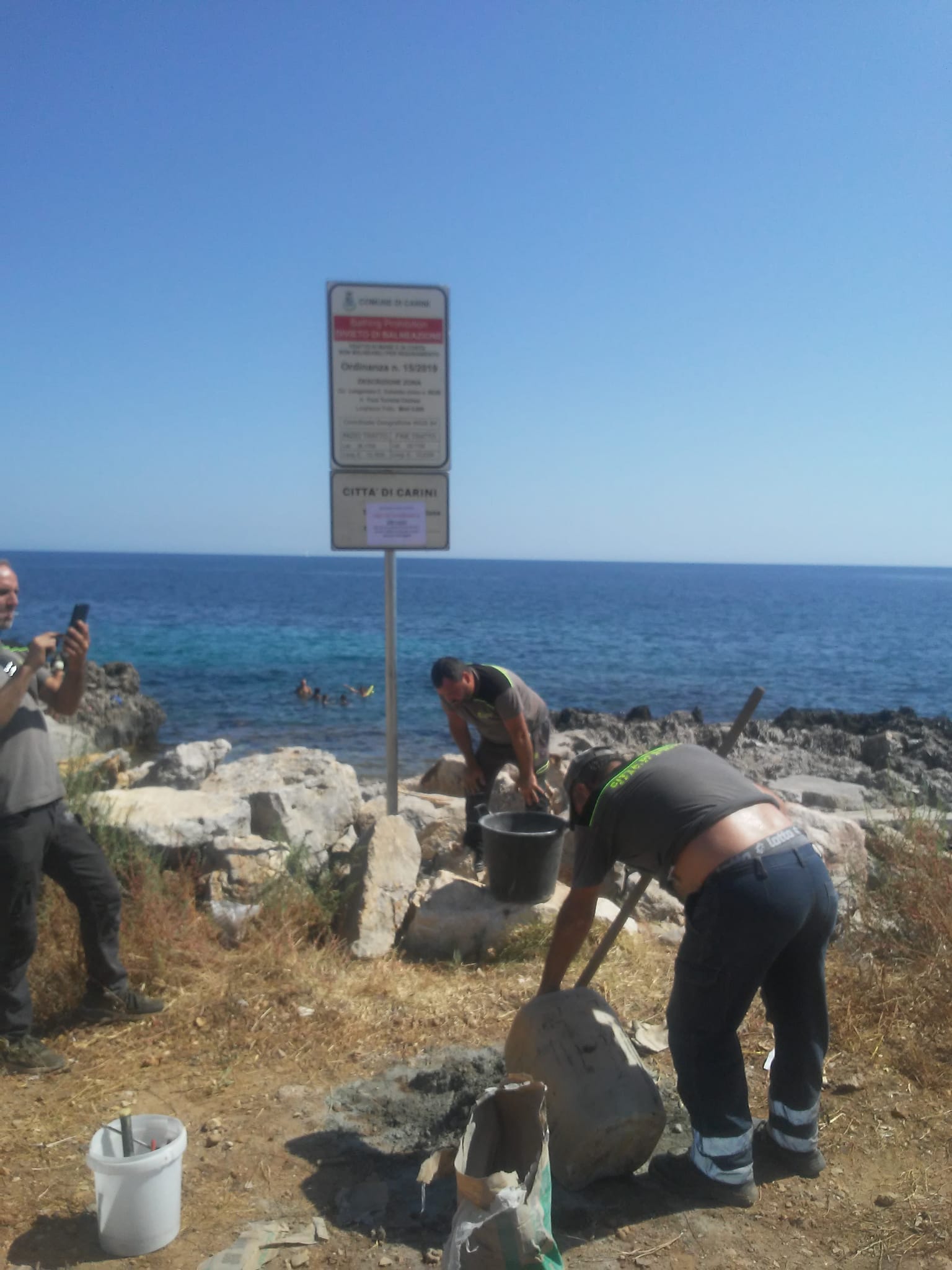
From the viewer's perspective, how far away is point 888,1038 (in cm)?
444

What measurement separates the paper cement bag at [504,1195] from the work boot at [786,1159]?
0.93 metres

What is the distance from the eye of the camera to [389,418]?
6395mm

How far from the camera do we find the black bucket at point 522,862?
5.39m

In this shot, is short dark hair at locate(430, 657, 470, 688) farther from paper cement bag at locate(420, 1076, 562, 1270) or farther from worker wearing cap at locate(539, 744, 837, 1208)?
paper cement bag at locate(420, 1076, 562, 1270)

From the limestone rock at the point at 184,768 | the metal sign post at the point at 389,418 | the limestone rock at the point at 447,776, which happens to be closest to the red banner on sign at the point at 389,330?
the metal sign post at the point at 389,418

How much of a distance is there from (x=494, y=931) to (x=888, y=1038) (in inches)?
82.6

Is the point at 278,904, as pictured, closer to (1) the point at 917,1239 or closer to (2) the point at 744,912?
(2) the point at 744,912

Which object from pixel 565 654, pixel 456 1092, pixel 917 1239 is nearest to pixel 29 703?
pixel 456 1092

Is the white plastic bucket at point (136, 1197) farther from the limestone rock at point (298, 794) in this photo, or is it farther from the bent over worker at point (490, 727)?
the bent over worker at point (490, 727)

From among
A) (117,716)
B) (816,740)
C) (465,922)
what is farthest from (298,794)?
(117,716)

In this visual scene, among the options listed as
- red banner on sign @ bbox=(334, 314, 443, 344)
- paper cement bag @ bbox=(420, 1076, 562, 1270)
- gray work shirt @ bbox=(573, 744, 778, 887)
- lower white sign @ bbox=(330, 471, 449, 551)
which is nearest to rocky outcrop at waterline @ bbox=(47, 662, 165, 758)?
lower white sign @ bbox=(330, 471, 449, 551)

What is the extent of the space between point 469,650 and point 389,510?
38.6m

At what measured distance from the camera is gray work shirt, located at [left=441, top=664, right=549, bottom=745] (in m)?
6.27

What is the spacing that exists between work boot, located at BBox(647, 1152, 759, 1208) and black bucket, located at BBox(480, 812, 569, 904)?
2008 millimetres
